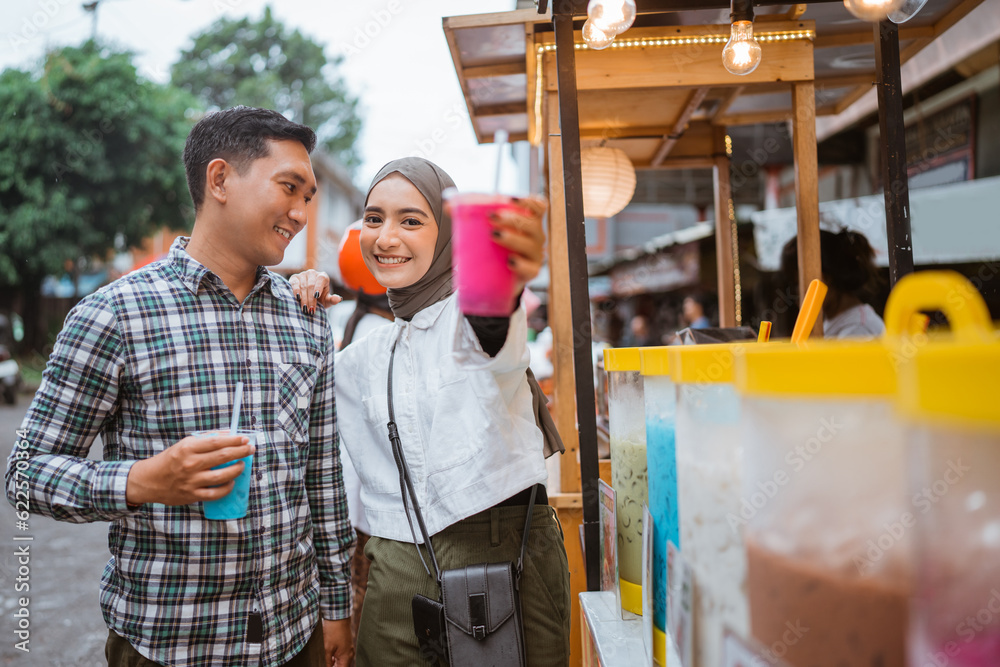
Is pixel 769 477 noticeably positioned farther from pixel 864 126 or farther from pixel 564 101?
pixel 864 126

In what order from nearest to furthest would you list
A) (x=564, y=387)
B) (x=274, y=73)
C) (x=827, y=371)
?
(x=827, y=371)
(x=564, y=387)
(x=274, y=73)

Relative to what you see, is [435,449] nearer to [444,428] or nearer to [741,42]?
[444,428]

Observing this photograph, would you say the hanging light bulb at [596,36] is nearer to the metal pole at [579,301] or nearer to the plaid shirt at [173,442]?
the metal pole at [579,301]

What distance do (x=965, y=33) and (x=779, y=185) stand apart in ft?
18.2

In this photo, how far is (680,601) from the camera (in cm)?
93

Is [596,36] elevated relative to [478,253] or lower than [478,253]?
elevated

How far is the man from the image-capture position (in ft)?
4.82

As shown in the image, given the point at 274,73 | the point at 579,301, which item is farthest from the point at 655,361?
the point at 274,73

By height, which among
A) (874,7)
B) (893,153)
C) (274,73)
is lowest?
(893,153)

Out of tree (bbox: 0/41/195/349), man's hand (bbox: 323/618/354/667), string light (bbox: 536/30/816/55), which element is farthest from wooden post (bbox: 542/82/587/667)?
tree (bbox: 0/41/195/349)

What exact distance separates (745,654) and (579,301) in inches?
42.8

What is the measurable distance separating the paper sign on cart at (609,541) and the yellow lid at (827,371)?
751 millimetres

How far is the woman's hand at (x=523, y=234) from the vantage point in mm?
1092

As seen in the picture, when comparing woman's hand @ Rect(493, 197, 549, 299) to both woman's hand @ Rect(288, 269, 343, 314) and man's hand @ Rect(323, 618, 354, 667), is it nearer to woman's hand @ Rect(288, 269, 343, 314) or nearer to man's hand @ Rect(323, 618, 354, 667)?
woman's hand @ Rect(288, 269, 343, 314)
